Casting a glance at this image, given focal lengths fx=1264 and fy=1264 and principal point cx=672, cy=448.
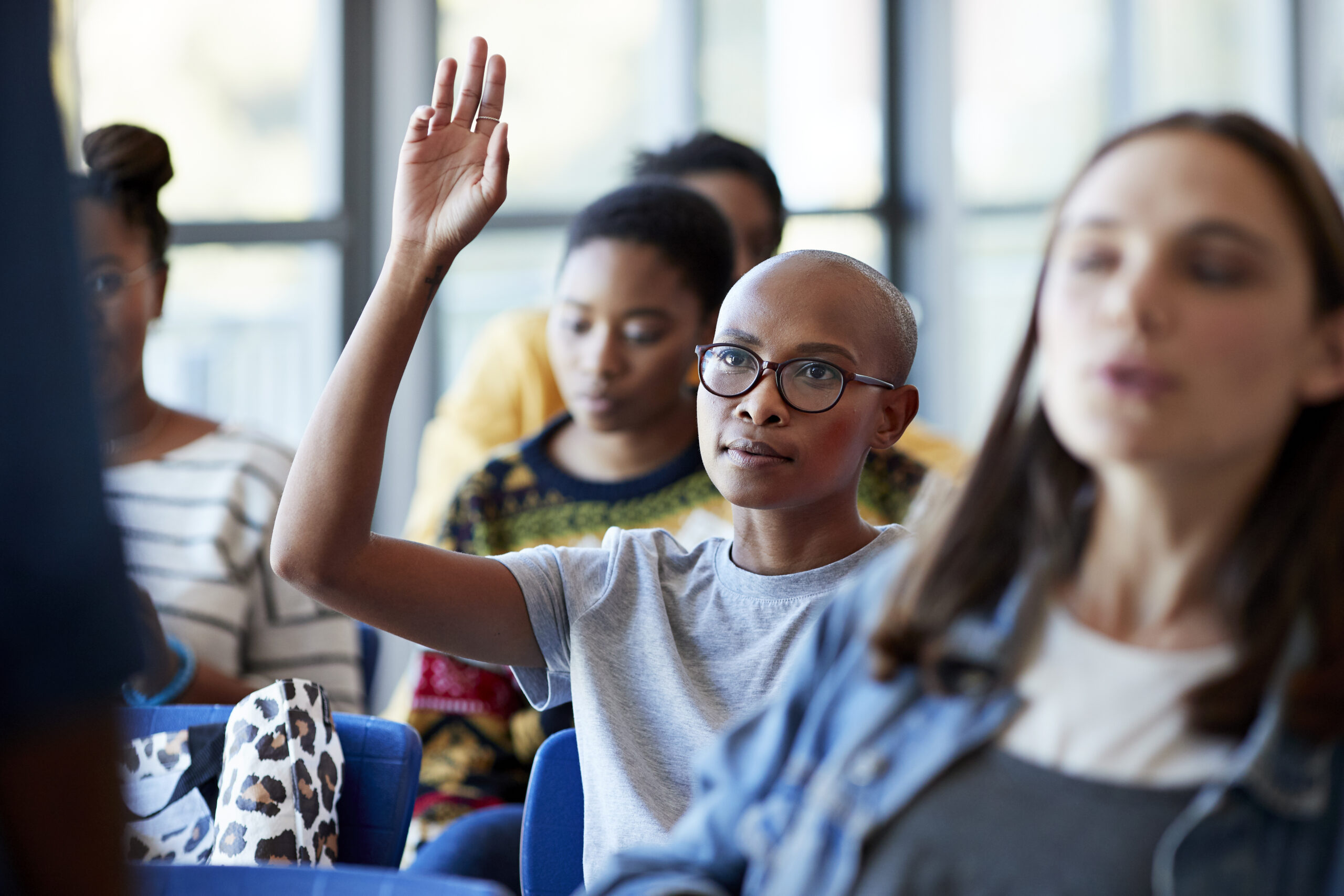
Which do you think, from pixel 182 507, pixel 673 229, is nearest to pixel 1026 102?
pixel 673 229

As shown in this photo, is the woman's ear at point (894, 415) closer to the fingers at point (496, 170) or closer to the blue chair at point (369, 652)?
the fingers at point (496, 170)

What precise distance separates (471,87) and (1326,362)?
3.36 ft

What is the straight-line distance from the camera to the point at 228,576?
7.27 feet

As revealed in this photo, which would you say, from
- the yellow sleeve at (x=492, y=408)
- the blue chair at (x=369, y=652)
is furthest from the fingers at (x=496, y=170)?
the yellow sleeve at (x=492, y=408)

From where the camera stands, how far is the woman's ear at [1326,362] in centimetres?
92

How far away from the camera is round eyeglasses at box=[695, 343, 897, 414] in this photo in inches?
59.6

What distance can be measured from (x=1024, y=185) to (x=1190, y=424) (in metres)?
4.31

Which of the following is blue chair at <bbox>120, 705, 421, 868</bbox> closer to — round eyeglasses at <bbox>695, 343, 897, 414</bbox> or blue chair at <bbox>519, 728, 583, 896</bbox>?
blue chair at <bbox>519, 728, 583, 896</bbox>

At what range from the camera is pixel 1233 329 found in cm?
87

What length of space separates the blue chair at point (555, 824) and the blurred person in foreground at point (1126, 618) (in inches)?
21.3

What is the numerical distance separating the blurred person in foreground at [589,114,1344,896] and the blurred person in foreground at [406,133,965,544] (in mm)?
1729

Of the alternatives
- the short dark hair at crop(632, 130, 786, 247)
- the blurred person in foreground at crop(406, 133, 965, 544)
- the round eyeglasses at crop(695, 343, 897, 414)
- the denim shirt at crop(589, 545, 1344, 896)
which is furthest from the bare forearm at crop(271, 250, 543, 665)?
the short dark hair at crop(632, 130, 786, 247)

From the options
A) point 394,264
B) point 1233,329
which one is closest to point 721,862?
point 1233,329

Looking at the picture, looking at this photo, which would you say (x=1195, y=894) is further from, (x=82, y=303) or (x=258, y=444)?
(x=258, y=444)
